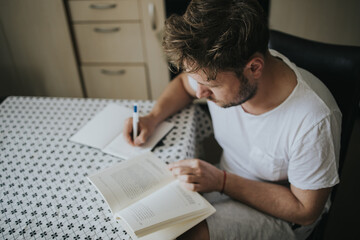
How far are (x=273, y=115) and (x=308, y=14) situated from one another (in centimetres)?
136

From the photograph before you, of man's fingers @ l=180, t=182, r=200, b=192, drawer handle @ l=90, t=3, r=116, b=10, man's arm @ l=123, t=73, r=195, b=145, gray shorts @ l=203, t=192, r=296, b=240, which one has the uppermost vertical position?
drawer handle @ l=90, t=3, r=116, b=10

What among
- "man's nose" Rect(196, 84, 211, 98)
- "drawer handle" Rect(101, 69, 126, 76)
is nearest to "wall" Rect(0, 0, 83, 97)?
"drawer handle" Rect(101, 69, 126, 76)

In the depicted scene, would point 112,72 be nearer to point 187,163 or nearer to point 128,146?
point 128,146

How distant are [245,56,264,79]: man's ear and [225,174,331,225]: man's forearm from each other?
0.30 m

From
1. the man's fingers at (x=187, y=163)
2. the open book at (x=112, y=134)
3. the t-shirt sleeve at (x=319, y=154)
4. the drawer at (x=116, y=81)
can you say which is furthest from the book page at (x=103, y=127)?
the drawer at (x=116, y=81)

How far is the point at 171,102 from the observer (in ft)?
3.62

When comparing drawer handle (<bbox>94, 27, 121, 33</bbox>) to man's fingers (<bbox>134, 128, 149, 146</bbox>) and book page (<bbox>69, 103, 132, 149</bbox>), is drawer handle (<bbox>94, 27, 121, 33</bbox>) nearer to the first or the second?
book page (<bbox>69, 103, 132, 149</bbox>)

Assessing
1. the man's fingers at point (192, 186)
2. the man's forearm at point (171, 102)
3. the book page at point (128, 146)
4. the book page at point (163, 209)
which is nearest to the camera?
the book page at point (163, 209)

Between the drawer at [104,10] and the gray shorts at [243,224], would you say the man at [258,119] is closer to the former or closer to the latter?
the gray shorts at [243,224]

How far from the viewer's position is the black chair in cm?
83

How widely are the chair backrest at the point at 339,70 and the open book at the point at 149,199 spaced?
47 cm

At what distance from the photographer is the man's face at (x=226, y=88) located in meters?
0.79

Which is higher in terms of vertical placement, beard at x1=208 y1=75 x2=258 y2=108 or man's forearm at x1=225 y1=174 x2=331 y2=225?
beard at x1=208 y1=75 x2=258 y2=108

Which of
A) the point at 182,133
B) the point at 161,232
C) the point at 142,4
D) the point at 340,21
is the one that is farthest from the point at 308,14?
the point at 161,232
